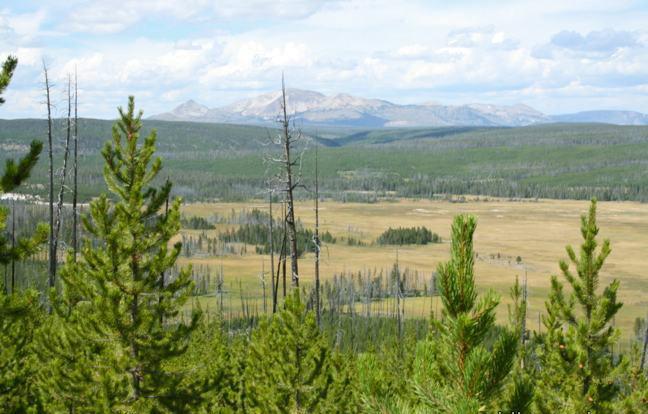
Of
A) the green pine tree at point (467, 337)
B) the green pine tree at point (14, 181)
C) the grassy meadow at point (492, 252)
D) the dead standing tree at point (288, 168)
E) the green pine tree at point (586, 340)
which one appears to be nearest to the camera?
the green pine tree at point (467, 337)

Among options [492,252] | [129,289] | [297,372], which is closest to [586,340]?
[297,372]

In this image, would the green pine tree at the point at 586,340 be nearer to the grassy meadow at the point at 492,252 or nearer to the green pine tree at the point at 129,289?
the green pine tree at the point at 129,289

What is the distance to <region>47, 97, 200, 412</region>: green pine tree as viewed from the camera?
52.6ft

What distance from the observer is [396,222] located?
170625mm

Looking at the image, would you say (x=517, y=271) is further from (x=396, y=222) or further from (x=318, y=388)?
(x=318, y=388)

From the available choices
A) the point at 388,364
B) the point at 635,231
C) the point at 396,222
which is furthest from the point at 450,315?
the point at 396,222

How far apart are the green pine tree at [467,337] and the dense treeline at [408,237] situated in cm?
13617

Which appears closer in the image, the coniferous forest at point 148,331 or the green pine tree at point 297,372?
the coniferous forest at point 148,331

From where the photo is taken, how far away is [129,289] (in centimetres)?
1617

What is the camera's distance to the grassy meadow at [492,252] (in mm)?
90750

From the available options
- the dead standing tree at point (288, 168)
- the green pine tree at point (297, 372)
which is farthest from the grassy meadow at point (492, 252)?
the green pine tree at point (297, 372)

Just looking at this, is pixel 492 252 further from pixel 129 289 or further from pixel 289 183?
pixel 129 289

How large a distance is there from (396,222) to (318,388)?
152 metres

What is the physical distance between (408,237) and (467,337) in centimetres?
13756
